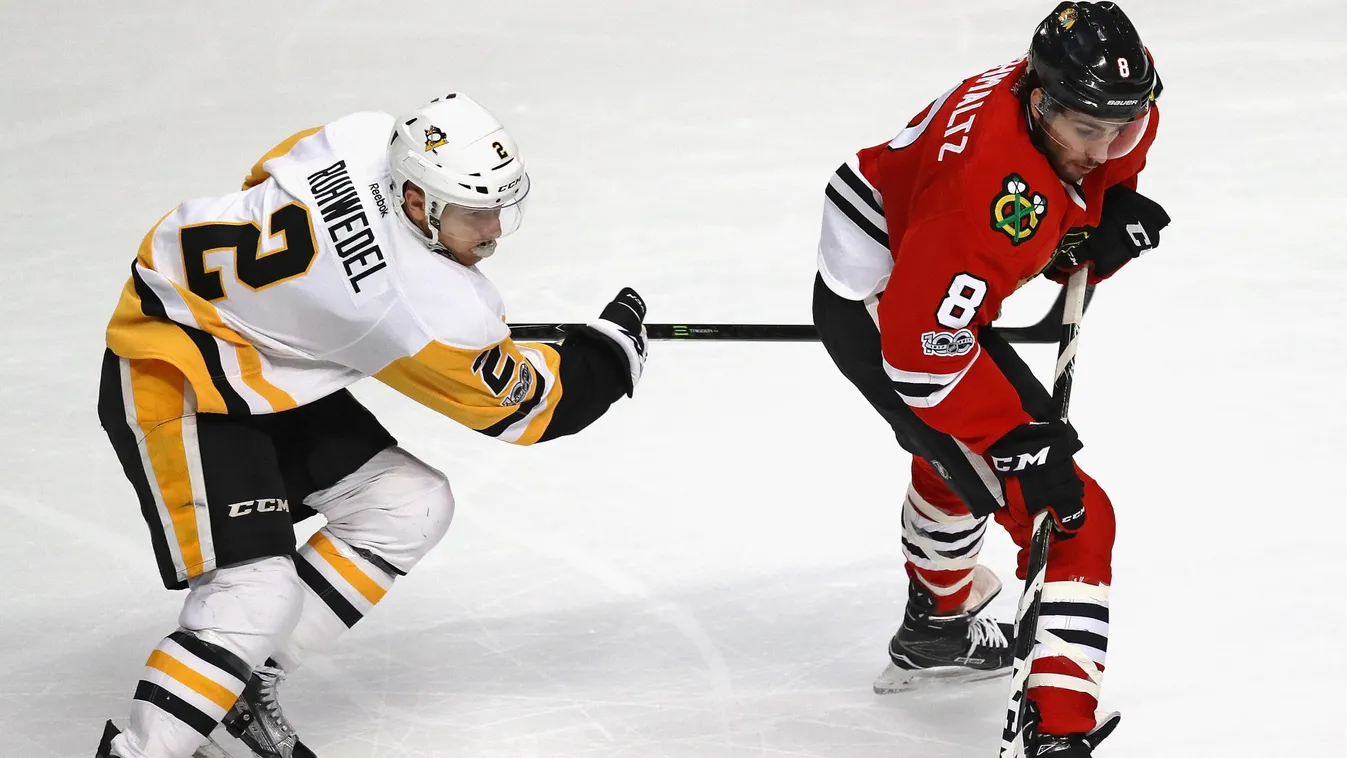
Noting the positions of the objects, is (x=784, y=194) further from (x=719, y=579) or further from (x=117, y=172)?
(x=117, y=172)

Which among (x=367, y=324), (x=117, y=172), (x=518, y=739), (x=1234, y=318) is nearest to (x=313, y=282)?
(x=367, y=324)

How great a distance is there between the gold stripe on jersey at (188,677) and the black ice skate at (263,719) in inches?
10.7

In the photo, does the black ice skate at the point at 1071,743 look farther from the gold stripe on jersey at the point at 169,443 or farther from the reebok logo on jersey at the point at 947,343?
the gold stripe on jersey at the point at 169,443

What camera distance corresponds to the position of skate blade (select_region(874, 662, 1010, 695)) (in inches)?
117

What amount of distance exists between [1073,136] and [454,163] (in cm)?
92

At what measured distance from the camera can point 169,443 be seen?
2.50m

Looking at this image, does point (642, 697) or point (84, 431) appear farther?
point (84, 431)

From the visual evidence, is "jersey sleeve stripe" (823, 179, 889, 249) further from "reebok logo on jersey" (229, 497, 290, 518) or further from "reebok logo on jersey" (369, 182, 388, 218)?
"reebok logo on jersey" (229, 497, 290, 518)

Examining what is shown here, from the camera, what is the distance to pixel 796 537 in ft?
11.3

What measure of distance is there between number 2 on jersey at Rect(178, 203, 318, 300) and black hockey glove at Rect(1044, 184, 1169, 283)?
127 cm

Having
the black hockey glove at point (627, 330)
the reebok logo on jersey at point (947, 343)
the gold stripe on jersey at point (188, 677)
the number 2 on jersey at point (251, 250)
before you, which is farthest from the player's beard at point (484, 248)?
the gold stripe on jersey at point (188, 677)

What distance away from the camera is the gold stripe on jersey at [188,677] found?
243 cm

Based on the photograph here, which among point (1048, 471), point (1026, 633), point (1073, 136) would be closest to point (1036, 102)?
point (1073, 136)

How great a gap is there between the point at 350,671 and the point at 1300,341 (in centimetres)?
254
